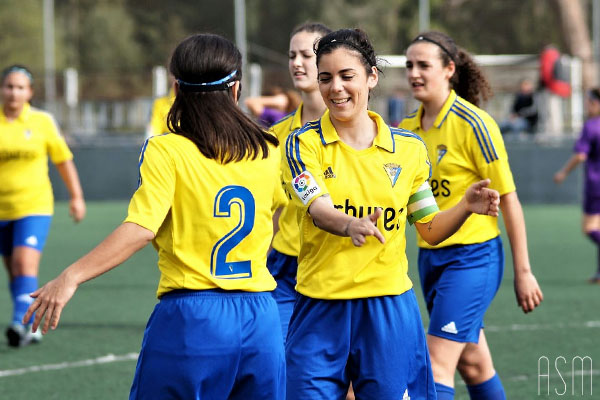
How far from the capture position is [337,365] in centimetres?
420

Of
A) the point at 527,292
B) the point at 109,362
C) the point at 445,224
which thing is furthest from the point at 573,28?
the point at 445,224

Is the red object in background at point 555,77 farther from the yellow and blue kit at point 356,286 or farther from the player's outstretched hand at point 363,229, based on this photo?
the player's outstretched hand at point 363,229

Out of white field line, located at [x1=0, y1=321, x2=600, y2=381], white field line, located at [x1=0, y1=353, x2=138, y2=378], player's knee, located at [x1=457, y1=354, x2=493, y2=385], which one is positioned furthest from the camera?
white field line, located at [x1=0, y1=353, x2=138, y2=378]

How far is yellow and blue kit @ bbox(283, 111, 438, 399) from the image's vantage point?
417 cm

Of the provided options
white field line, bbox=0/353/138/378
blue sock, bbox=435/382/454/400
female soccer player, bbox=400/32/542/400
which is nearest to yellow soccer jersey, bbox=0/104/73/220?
white field line, bbox=0/353/138/378

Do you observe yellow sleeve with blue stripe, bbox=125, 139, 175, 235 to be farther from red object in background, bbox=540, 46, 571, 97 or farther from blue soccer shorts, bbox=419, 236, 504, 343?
red object in background, bbox=540, 46, 571, 97

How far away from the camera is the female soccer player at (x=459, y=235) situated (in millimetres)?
5230

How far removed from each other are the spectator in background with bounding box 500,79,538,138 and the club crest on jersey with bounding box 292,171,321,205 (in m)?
18.9

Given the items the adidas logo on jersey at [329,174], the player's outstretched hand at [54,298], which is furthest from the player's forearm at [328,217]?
the player's outstretched hand at [54,298]

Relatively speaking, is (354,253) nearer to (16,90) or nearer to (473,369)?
(473,369)

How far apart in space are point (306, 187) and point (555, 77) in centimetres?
2035

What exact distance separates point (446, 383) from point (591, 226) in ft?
24.8

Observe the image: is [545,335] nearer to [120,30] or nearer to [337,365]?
[337,365]

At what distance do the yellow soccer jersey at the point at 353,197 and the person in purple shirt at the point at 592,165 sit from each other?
8272mm
